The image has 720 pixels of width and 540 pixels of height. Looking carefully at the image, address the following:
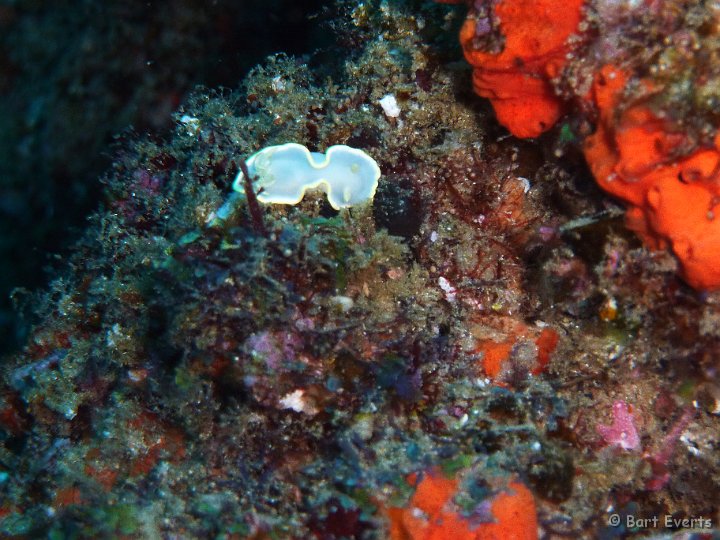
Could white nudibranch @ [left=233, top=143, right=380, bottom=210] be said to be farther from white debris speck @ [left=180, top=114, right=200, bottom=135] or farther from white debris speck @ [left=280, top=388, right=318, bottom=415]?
white debris speck @ [left=280, top=388, right=318, bottom=415]

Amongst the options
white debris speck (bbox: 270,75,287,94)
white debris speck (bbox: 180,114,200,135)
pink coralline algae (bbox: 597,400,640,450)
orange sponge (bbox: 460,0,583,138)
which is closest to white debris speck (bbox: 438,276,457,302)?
orange sponge (bbox: 460,0,583,138)

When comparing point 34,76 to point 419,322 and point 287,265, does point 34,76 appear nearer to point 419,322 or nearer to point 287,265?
point 287,265

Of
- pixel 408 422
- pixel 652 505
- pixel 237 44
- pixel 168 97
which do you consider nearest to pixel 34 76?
pixel 168 97

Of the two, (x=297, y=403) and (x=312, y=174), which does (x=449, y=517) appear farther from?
(x=312, y=174)

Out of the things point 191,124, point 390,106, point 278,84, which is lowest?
point 390,106

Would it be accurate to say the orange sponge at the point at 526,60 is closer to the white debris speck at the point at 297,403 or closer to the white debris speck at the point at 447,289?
the white debris speck at the point at 447,289

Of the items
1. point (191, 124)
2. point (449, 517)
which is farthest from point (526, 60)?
point (191, 124)

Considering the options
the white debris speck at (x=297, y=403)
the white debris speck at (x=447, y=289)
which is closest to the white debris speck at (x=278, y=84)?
the white debris speck at (x=447, y=289)
